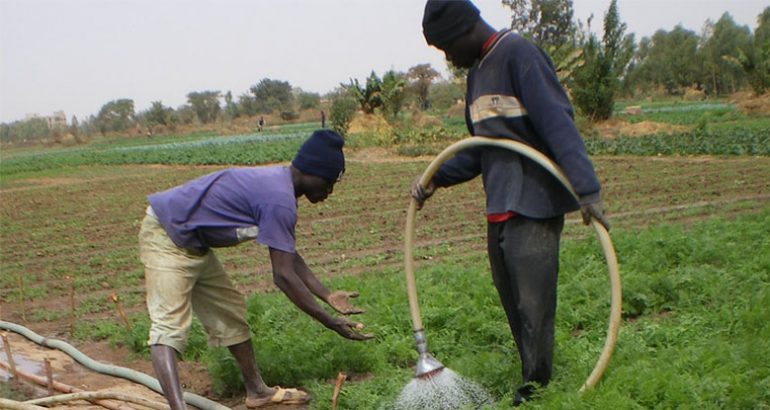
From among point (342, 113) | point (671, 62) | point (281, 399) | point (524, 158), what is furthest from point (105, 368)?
point (671, 62)

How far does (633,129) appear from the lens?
26.9m

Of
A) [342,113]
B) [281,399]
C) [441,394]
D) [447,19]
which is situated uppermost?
[447,19]

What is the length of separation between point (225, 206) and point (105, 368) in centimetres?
202

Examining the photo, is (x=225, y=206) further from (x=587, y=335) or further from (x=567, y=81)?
(x=567, y=81)

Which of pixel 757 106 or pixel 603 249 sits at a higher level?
pixel 603 249

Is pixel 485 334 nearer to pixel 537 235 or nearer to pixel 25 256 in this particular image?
pixel 537 235

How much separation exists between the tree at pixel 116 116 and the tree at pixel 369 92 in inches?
1789

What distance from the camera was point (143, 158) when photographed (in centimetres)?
3200

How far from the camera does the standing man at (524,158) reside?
3.14 meters

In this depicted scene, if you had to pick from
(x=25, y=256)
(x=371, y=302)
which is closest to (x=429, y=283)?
(x=371, y=302)

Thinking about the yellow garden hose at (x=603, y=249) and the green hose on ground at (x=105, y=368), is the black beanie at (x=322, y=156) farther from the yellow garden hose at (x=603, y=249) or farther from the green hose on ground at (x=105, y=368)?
the green hose on ground at (x=105, y=368)

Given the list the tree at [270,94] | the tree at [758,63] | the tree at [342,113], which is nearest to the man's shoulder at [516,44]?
the tree at [342,113]

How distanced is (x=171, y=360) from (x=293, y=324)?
1643mm

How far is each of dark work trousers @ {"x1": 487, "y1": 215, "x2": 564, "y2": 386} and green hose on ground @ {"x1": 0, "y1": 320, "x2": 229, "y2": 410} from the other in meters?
1.77
